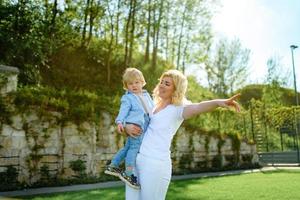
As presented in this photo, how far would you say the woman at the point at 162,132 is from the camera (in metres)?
3.02

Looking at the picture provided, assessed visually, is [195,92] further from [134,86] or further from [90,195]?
[134,86]

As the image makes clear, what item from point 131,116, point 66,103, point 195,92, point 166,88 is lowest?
point 131,116

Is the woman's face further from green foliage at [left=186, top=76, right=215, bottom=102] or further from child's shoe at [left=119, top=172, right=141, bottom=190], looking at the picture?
green foliage at [left=186, top=76, right=215, bottom=102]

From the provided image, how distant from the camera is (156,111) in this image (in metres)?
3.28

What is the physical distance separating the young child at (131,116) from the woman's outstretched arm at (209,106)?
338 millimetres

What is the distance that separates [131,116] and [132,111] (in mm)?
59

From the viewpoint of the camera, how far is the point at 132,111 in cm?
336

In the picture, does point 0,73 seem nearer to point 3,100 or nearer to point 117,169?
point 3,100

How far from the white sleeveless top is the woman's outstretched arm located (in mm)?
53

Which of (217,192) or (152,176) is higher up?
(152,176)

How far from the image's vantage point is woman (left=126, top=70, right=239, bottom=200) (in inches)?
119

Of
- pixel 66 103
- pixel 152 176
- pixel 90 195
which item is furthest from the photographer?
pixel 66 103

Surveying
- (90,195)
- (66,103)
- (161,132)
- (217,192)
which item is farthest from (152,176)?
(66,103)

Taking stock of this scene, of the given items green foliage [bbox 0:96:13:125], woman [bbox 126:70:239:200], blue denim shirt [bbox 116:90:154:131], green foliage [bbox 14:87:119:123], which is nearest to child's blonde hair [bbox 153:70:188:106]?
woman [bbox 126:70:239:200]
